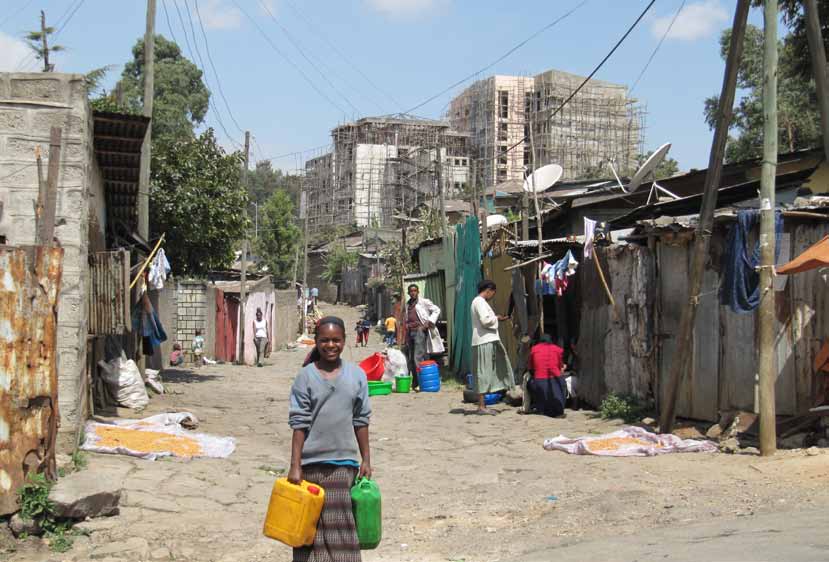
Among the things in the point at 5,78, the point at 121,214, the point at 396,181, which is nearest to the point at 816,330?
the point at 5,78

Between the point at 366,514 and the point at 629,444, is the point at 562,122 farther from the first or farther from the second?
the point at 366,514

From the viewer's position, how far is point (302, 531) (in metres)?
4.51

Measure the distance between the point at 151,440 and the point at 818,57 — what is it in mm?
8437

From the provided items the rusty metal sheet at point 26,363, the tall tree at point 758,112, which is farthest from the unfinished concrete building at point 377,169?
the rusty metal sheet at point 26,363

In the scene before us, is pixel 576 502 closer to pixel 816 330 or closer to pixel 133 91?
pixel 816 330

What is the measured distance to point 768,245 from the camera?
8.62 meters

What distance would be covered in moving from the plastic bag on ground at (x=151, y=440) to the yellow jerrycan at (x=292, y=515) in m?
4.63

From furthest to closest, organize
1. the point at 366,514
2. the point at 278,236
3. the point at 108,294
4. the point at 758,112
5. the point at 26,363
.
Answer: the point at 278,236
the point at 758,112
the point at 108,294
the point at 26,363
the point at 366,514

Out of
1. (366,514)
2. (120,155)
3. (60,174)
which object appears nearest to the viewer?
(366,514)

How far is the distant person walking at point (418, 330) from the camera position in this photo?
17.1m

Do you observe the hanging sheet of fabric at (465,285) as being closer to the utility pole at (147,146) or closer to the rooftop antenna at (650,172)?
the rooftop antenna at (650,172)

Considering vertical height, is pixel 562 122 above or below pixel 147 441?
above

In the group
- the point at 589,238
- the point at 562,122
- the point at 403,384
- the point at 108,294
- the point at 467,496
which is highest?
the point at 562,122

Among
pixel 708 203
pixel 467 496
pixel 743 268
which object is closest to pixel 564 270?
pixel 743 268
